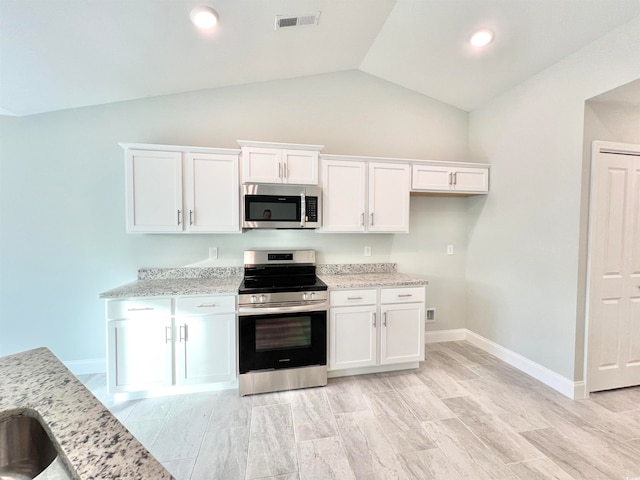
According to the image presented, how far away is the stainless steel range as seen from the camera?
244 cm

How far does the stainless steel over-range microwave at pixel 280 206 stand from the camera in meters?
2.67

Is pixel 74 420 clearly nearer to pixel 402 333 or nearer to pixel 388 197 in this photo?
pixel 402 333

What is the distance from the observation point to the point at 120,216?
112 inches

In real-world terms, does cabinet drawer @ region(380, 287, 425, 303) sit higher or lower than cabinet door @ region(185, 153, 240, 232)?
lower

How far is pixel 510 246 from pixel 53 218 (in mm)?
4699

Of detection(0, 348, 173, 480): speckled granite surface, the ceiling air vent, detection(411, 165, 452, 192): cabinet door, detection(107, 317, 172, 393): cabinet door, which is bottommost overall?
detection(107, 317, 172, 393): cabinet door

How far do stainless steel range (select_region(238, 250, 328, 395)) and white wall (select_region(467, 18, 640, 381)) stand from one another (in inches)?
81.4


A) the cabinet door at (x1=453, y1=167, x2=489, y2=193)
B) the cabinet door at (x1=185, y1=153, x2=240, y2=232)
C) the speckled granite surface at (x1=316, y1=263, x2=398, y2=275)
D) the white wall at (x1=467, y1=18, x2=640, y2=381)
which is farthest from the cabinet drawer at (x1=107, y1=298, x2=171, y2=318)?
→ the white wall at (x1=467, y1=18, x2=640, y2=381)

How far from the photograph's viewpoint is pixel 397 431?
6.64ft

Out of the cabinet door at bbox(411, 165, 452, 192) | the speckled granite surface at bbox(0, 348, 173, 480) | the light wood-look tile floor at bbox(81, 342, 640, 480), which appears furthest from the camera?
the cabinet door at bbox(411, 165, 452, 192)

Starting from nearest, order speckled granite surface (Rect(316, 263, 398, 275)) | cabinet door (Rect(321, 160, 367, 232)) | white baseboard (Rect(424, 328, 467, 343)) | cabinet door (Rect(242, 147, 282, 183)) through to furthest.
Answer: cabinet door (Rect(242, 147, 282, 183))
cabinet door (Rect(321, 160, 367, 232))
speckled granite surface (Rect(316, 263, 398, 275))
white baseboard (Rect(424, 328, 467, 343))

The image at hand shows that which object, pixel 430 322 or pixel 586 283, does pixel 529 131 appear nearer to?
pixel 586 283

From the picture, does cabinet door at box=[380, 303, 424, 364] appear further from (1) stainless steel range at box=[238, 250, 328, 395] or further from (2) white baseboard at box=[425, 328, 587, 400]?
(2) white baseboard at box=[425, 328, 587, 400]

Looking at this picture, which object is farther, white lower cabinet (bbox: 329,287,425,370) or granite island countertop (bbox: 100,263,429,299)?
white lower cabinet (bbox: 329,287,425,370)
